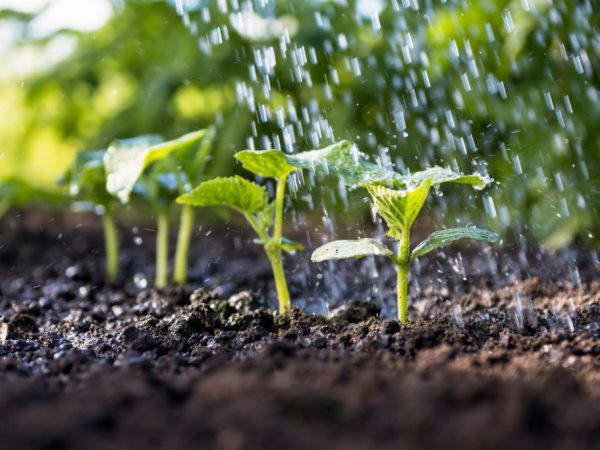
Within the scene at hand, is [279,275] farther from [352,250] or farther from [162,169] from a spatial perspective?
[162,169]

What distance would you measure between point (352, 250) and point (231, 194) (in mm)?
380

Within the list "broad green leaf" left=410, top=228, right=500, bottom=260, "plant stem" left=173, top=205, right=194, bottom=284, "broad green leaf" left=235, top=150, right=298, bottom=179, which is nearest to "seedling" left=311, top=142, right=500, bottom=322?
"broad green leaf" left=410, top=228, right=500, bottom=260

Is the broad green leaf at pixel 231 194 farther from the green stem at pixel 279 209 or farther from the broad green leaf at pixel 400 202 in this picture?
the broad green leaf at pixel 400 202

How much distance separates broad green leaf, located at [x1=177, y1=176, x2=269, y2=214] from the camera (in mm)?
1627

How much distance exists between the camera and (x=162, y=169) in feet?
8.31

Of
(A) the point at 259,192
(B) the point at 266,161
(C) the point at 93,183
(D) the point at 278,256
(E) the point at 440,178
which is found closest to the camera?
(E) the point at 440,178

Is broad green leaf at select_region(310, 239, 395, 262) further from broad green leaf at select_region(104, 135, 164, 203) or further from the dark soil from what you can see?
broad green leaf at select_region(104, 135, 164, 203)

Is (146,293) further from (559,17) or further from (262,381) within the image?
(559,17)

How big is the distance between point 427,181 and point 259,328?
0.52 metres

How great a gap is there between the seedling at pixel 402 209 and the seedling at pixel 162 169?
69cm

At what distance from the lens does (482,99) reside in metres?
3.45

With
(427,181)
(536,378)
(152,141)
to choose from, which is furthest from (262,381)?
(152,141)

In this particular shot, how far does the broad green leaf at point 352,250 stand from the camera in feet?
4.79

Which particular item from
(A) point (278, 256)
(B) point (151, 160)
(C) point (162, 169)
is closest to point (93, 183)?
(C) point (162, 169)
